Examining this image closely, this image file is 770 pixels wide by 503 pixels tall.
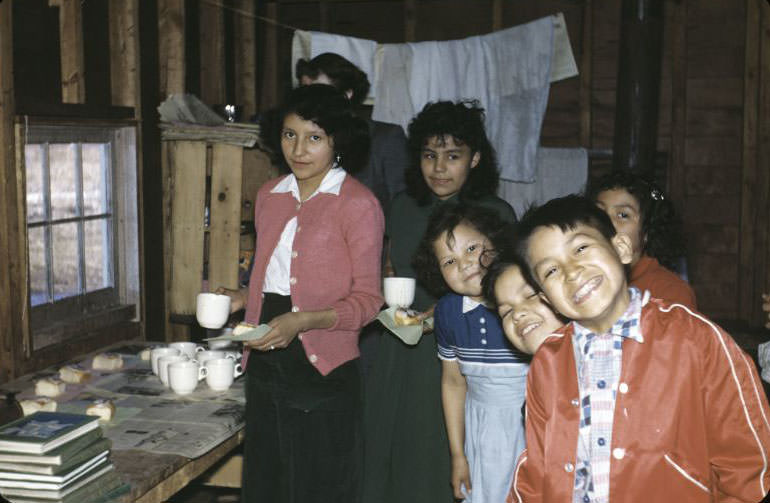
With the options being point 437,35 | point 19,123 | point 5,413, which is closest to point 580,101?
point 437,35

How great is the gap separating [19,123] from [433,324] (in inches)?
62.3

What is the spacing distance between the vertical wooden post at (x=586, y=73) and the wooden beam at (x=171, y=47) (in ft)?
9.02

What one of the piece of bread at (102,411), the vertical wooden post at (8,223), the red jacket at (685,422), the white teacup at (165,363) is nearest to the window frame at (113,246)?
the vertical wooden post at (8,223)

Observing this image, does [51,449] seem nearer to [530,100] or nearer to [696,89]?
[530,100]

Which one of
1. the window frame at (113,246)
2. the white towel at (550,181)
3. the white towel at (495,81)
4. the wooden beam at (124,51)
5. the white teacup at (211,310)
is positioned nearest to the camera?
the white teacup at (211,310)

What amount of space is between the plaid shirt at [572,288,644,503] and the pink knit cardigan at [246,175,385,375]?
0.84 meters

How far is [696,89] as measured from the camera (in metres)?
5.59

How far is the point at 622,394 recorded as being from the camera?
159 cm

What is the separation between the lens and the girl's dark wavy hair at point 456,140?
2934 mm

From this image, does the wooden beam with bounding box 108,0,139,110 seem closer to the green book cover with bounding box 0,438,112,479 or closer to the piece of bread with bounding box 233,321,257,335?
the piece of bread with bounding box 233,321,257,335

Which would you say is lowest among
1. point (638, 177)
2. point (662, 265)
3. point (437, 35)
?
point (662, 265)

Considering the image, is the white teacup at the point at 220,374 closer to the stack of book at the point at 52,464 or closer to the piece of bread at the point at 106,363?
the piece of bread at the point at 106,363

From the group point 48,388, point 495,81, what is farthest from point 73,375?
point 495,81

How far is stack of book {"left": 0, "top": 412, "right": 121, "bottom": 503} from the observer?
1.72 metres
